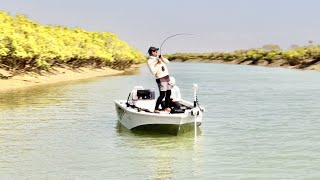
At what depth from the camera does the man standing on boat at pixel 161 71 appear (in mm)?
19969

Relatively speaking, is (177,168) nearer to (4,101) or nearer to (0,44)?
(4,101)

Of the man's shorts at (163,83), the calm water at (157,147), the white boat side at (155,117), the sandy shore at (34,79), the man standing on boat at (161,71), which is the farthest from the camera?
the sandy shore at (34,79)

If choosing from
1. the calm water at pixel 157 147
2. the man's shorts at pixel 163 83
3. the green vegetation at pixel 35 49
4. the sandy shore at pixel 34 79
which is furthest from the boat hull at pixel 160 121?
the green vegetation at pixel 35 49

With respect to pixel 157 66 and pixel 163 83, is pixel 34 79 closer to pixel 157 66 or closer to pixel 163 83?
pixel 163 83

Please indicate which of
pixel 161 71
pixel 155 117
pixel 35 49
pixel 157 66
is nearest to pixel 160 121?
pixel 155 117

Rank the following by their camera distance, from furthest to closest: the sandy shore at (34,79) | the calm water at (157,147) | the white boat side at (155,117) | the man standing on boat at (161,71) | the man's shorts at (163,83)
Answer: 1. the sandy shore at (34,79)
2. the man's shorts at (163,83)
3. the man standing on boat at (161,71)
4. the white boat side at (155,117)
5. the calm water at (157,147)

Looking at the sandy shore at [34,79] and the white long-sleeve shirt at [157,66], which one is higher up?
the white long-sleeve shirt at [157,66]

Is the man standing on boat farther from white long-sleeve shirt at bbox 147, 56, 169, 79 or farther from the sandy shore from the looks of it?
the sandy shore

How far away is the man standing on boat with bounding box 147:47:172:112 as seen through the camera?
786 inches

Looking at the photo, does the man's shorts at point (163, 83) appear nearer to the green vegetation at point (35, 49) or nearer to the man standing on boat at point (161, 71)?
the man standing on boat at point (161, 71)

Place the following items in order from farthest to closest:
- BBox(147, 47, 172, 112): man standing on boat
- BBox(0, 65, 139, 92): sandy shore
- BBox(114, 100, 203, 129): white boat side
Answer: BBox(0, 65, 139, 92): sandy shore < BBox(147, 47, 172, 112): man standing on boat < BBox(114, 100, 203, 129): white boat side

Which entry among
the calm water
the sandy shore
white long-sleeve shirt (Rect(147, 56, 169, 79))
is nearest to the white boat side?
the calm water

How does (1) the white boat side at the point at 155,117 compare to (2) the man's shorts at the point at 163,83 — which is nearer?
(1) the white boat side at the point at 155,117

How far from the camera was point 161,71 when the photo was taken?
2020cm
